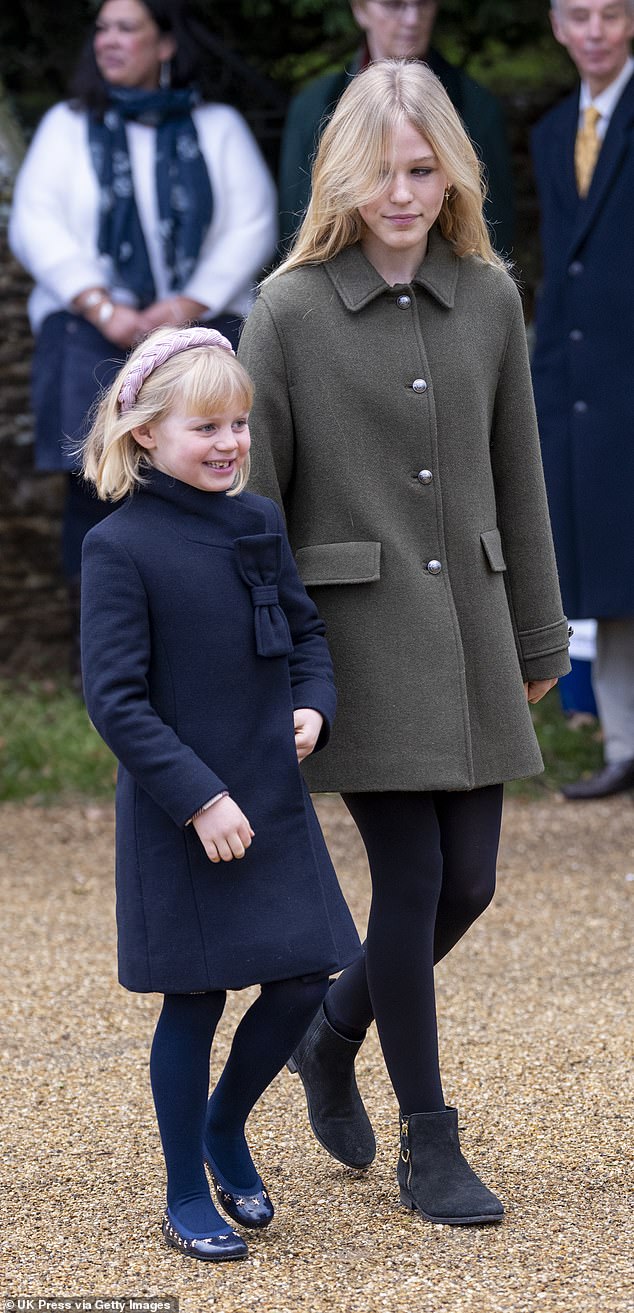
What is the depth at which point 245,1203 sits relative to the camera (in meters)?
2.53

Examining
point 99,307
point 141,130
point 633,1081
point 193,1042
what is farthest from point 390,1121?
point 141,130

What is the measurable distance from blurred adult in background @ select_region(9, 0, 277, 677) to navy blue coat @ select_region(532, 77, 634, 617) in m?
0.99

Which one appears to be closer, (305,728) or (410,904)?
(305,728)

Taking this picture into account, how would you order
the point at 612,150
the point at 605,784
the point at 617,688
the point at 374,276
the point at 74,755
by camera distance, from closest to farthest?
the point at 374,276 < the point at 612,150 < the point at 605,784 < the point at 617,688 < the point at 74,755

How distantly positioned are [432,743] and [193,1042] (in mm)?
543

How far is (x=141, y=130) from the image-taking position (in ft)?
18.5

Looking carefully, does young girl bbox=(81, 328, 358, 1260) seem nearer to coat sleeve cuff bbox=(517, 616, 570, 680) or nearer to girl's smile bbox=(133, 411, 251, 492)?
girl's smile bbox=(133, 411, 251, 492)

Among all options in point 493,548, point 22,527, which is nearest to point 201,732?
point 493,548

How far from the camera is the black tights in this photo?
8.48ft

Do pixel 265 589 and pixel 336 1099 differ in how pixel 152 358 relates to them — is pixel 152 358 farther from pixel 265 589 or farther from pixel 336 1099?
pixel 336 1099

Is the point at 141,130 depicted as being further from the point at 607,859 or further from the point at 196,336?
the point at 196,336

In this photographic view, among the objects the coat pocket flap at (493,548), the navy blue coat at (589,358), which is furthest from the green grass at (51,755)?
the coat pocket flap at (493,548)

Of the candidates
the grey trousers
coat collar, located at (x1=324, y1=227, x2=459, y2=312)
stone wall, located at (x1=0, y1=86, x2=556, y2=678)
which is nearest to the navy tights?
coat collar, located at (x1=324, y1=227, x2=459, y2=312)

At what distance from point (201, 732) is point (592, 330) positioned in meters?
3.30
